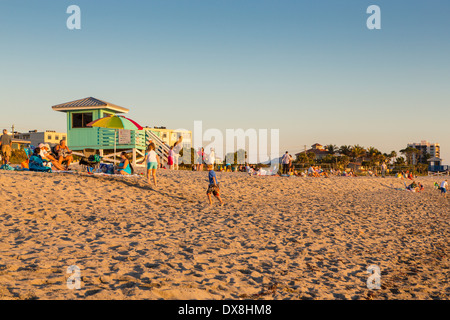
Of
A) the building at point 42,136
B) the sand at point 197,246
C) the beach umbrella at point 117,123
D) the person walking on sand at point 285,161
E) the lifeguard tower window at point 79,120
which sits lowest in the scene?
the sand at point 197,246

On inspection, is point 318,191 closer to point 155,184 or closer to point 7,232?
point 155,184

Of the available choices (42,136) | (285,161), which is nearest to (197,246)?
(285,161)

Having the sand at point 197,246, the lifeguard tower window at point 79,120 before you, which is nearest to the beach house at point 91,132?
the lifeguard tower window at point 79,120

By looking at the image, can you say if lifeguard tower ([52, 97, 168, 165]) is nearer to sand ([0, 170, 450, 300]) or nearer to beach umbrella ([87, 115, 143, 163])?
beach umbrella ([87, 115, 143, 163])

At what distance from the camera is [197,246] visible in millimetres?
5926

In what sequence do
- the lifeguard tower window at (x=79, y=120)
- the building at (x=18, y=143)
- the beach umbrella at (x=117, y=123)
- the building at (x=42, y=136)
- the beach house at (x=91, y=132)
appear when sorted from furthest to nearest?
1. the building at (x=42, y=136)
2. the building at (x=18, y=143)
3. the lifeguard tower window at (x=79, y=120)
4. the beach house at (x=91, y=132)
5. the beach umbrella at (x=117, y=123)

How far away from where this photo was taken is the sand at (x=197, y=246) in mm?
4152

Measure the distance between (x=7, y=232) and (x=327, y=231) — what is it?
6567 mm

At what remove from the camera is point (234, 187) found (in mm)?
15023

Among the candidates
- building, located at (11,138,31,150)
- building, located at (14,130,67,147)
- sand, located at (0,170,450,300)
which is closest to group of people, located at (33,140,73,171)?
sand, located at (0,170,450,300)

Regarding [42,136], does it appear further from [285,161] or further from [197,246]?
[197,246]

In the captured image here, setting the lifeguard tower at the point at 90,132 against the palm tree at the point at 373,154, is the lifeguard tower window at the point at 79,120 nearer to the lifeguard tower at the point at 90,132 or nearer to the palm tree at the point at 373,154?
the lifeguard tower at the point at 90,132
